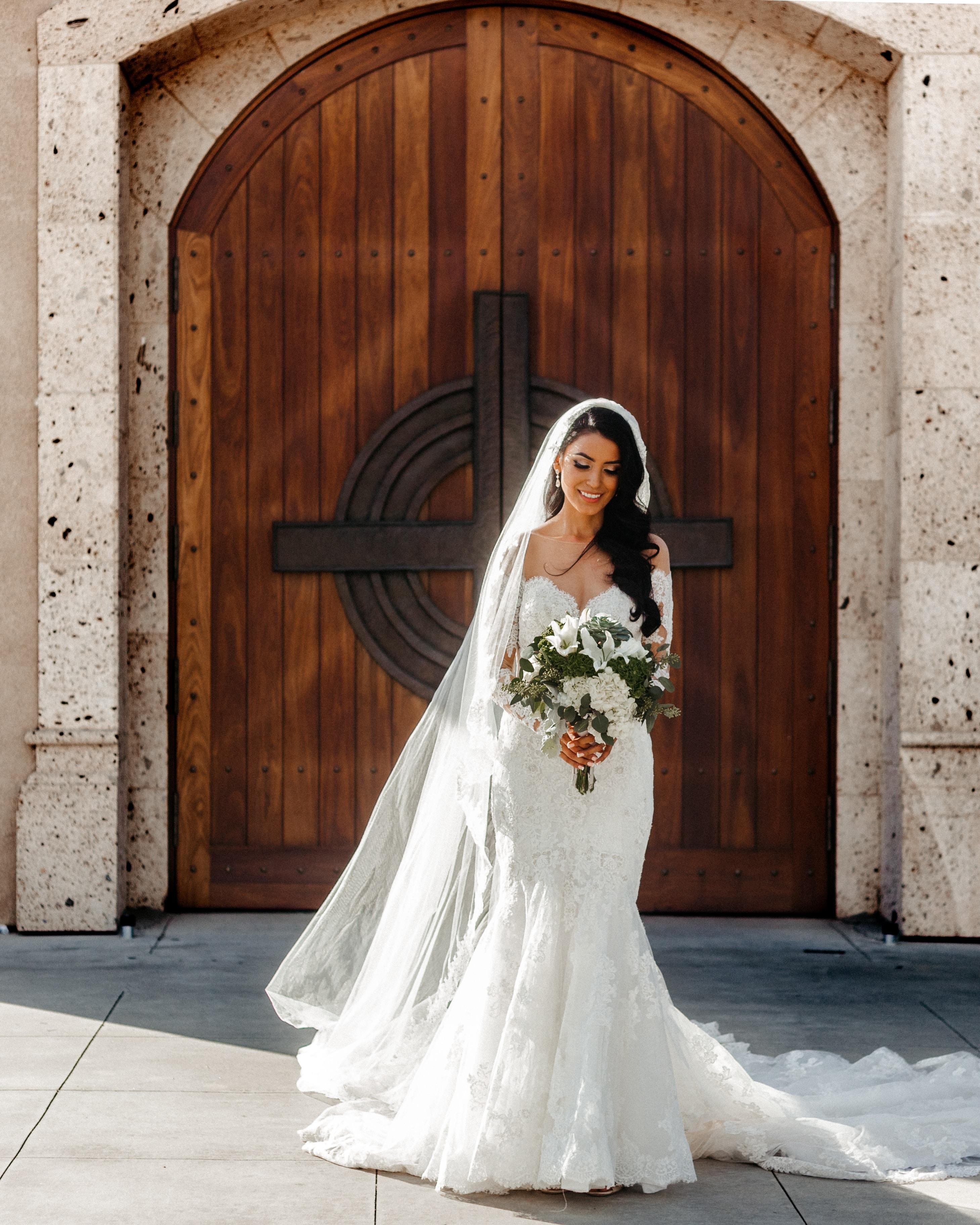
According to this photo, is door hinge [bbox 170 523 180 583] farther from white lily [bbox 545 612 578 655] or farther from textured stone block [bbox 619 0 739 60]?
white lily [bbox 545 612 578 655]

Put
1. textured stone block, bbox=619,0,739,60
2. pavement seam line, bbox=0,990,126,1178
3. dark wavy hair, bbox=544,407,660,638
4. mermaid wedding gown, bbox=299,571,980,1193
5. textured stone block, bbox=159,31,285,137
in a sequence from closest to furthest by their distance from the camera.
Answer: mermaid wedding gown, bbox=299,571,980,1193
pavement seam line, bbox=0,990,126,1178
dark wavy hair, bbox=544,407,660,638
textured stone block, bbox=619,0,739,60
textured stone block, bbox=159,31,285,137

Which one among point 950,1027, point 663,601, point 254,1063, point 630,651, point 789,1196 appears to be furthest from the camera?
point 950,1027

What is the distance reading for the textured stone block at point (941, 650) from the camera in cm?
616

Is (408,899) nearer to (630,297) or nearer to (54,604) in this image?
(54,604)

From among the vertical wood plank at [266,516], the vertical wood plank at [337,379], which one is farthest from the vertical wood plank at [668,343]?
the vertical wood plank at [266,516]

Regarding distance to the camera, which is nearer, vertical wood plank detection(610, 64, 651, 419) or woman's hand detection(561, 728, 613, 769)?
woman's hand detection(561, 728, 613, 769)

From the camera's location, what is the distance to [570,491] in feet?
12.8

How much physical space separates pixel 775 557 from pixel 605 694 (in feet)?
10.5

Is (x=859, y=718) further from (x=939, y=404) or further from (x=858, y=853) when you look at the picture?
(x=939, y=404)

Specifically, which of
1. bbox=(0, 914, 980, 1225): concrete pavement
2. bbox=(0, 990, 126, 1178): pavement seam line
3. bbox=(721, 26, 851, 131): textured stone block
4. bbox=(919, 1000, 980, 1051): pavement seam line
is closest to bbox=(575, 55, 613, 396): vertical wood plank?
bbox=(721, 26, 851, 131): textured stone block

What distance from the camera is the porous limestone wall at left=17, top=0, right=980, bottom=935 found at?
6199 millimetres

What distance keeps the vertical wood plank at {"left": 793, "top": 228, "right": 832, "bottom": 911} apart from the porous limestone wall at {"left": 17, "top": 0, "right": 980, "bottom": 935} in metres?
0.09

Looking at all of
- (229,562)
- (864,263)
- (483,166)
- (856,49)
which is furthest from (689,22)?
(229,562)

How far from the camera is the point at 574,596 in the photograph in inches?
153
